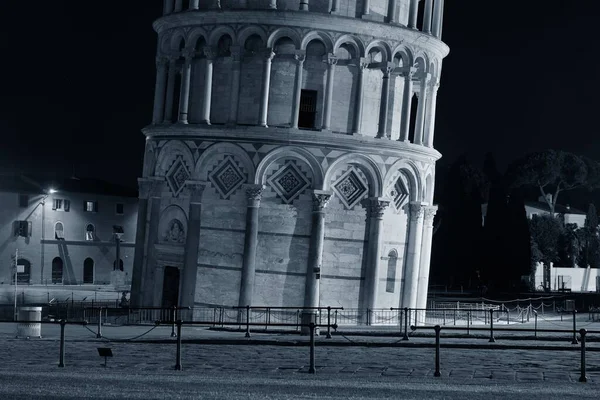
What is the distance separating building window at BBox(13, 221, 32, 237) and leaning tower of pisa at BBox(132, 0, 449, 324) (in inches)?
1667

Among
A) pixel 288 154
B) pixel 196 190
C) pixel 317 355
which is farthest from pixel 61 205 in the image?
pixel 317 355

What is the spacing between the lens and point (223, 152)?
136ft

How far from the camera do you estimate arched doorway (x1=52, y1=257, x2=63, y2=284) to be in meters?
83.1

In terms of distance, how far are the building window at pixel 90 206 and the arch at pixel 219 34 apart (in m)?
49.2

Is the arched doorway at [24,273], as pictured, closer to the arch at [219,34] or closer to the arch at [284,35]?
the arch at [219,34]

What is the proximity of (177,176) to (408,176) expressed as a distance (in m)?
8.39

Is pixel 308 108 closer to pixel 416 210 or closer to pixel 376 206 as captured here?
pixel 376 206

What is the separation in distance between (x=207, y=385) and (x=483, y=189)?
78.3 metres

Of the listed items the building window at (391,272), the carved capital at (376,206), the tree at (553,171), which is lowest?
the building window at (391,272)

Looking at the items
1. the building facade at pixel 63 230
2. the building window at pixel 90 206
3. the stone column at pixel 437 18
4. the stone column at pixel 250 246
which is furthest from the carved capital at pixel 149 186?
the building window at pixel 90 206

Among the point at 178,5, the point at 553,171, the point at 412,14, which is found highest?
the point at 412,14

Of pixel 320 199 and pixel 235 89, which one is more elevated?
pixel 235 89

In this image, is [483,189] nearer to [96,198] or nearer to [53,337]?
[96,198]

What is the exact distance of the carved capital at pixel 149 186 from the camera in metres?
43.4
